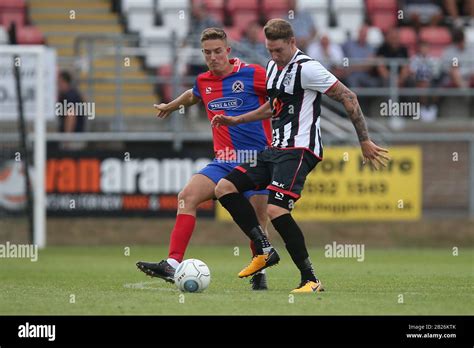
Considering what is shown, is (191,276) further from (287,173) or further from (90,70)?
(90,70)

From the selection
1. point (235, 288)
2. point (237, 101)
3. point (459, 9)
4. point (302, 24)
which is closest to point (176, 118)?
point (302, 24)

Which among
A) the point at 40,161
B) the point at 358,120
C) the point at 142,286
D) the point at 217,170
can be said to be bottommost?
the point at 142,286

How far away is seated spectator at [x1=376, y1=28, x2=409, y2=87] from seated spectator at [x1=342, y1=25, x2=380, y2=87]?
0.58ft

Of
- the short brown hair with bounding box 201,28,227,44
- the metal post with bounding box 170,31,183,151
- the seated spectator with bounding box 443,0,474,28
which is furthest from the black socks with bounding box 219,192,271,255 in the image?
the seated spectator with bounding box 443,0,474,28

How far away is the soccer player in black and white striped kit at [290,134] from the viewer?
10172 millimetres

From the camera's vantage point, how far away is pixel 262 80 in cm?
1107

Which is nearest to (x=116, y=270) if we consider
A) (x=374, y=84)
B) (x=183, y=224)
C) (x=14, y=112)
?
(x=183, y=224)

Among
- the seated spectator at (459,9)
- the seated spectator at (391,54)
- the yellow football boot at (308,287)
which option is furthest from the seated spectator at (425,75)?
the yellow football boot at (308,287)

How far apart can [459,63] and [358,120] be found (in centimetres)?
1219

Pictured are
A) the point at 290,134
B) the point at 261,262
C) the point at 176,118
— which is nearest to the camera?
the point at 290,134

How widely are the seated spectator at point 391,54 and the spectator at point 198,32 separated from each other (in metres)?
3.14

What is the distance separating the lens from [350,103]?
10102mm

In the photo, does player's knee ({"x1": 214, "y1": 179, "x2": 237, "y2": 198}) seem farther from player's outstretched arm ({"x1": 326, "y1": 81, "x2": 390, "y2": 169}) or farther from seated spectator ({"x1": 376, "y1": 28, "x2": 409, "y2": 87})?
seated spectator ({"x1": 376, "y1": 28, "x2": 409, "y2": 87})

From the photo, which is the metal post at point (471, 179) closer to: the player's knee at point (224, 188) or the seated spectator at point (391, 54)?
the seated spectator at point (391, 54)
